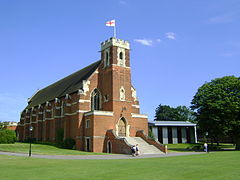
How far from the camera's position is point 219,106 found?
40969 mm

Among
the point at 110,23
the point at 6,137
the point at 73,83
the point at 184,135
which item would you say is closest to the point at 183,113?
the point at 184,135

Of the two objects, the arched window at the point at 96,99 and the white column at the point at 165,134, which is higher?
the arched window at the point at 96,99

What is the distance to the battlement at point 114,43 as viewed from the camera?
44844 mm

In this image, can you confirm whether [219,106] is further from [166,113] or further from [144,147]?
[166,113]

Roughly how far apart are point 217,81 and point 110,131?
2141 centimetres

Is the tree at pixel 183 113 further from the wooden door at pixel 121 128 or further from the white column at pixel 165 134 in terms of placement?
the wooden door at pixel 121 128

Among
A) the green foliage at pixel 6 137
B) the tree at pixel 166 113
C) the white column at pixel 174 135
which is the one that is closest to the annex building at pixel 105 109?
the green foliage at pixel 6 137

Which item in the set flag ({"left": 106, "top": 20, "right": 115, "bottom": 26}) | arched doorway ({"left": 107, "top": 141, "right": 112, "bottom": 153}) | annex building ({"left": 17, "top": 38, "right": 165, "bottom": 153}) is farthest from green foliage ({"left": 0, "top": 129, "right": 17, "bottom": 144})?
flag ({"left": 106, "top": 20, "right": 115, "bottom": 26})

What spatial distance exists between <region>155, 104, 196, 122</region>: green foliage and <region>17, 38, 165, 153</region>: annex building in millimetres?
61507

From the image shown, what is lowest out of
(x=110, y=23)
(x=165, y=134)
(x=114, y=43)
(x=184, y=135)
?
(x=184, y=135)

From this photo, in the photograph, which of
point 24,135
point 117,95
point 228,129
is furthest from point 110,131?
point 24,135

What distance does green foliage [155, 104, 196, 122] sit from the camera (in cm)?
10776

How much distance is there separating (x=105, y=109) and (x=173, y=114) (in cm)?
7037

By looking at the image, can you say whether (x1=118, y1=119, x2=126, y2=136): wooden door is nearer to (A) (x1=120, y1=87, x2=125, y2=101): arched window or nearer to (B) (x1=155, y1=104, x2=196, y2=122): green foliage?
(A) (x1=120, y1=87, x2=125, y2=101): arched window
